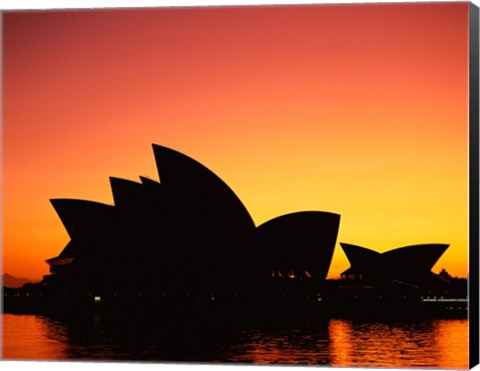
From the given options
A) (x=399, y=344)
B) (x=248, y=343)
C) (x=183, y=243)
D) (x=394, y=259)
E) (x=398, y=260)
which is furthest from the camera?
(x=398, y=260)

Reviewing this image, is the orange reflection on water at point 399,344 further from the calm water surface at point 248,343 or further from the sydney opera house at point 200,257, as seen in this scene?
the sydney opera house at point 200,257

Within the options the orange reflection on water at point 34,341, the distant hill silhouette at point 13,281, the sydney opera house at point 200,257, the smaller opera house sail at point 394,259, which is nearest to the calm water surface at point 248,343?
the orange reflection on water at point 34,341

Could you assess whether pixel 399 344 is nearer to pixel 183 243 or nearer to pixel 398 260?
pixel 398 260

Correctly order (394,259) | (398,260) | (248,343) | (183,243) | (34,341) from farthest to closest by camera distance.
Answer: (398,260), (394,259), (183,243), (34,341), (248,343)

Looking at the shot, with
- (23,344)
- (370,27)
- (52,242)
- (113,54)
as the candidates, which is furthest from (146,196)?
(370,27)

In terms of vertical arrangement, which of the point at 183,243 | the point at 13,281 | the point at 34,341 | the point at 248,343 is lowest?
the point at 248,343

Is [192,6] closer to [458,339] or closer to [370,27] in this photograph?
[370,27]

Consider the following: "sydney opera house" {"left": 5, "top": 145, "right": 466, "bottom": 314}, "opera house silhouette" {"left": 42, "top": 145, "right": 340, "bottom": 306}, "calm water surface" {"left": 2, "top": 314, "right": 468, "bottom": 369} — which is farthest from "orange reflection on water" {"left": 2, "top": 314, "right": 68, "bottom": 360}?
"opera house silhouette" {"left": 42, "top": 145, "right": 340, "bottom": 306}

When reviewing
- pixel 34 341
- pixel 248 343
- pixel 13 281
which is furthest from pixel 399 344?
pixel 13 281
